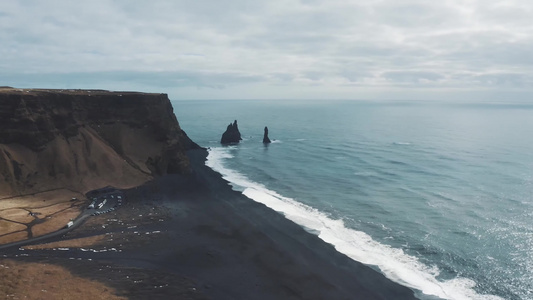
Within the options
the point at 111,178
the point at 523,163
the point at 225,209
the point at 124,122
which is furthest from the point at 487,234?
the point at 124,122

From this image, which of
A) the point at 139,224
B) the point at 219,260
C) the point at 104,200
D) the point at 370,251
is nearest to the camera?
the point at 219,260

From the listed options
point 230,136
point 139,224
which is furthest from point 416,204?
point 230,136

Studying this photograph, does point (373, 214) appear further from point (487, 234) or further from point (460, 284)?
point (460, 284)

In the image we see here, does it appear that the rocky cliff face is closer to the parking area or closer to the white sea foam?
Result: the parking area

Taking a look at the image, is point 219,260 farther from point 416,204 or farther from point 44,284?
point 416,204

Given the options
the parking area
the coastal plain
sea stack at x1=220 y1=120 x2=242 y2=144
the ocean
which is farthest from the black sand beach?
sea stack at x1=220 y1=120 x2=242 y2=144

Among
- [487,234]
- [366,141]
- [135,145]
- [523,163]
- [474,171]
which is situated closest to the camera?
[487,234]
